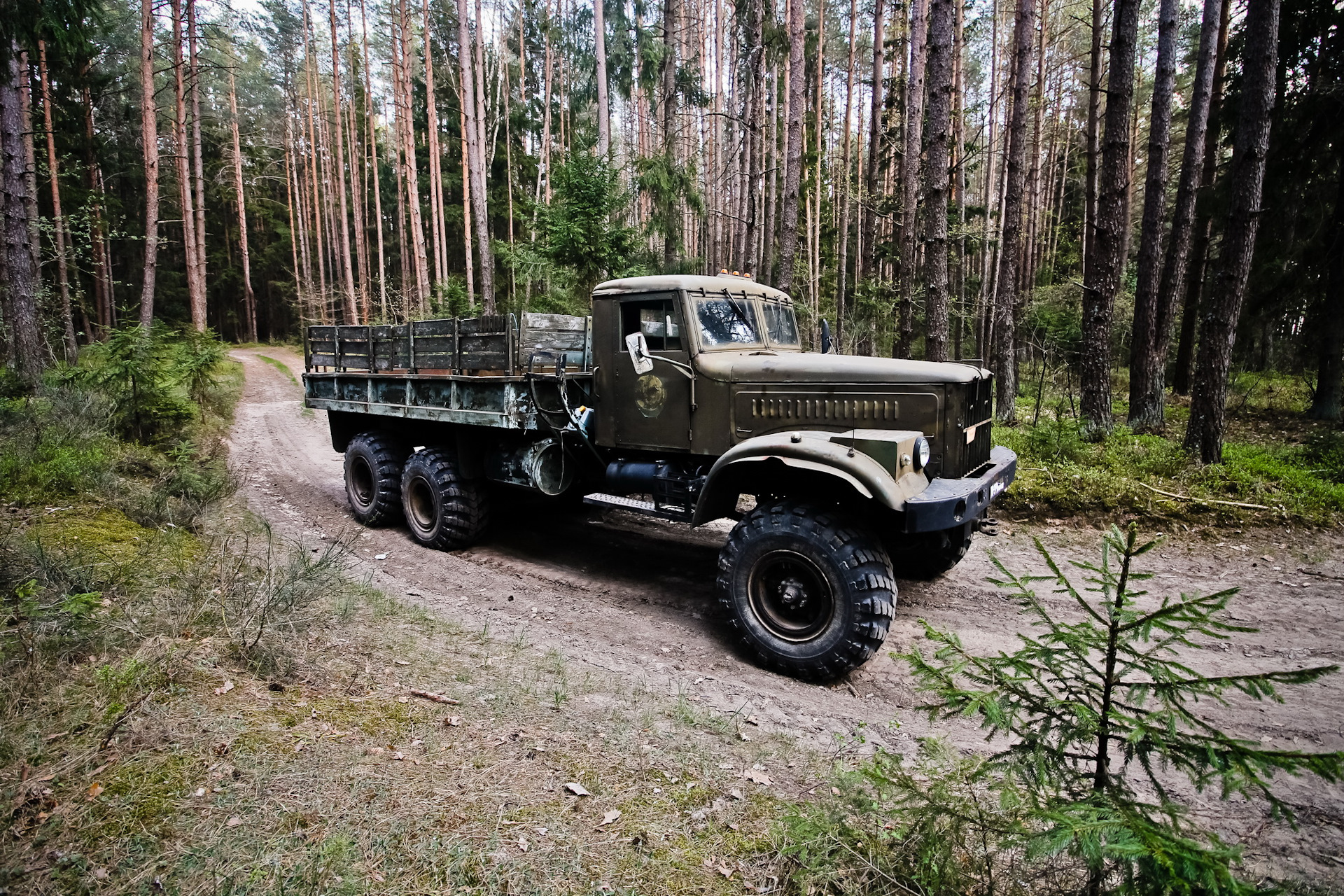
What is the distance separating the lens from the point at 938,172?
8.85m

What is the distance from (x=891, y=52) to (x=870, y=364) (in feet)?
53.7

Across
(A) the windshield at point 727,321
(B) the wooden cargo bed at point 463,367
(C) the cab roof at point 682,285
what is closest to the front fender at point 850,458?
(A) the windshield at point 727,321

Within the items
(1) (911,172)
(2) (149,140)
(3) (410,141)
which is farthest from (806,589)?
(3) (410,141)

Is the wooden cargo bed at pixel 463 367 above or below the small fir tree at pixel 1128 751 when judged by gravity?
above

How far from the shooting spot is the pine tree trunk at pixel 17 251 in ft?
28.6

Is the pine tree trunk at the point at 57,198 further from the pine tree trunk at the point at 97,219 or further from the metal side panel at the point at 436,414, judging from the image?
the metal side panel at the point at 436,414

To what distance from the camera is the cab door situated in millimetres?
5125

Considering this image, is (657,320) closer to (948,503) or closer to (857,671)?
(948,503)

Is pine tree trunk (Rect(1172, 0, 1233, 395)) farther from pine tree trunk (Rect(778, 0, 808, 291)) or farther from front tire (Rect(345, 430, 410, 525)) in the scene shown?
front tire (Rect(345, 430, 410, 525))

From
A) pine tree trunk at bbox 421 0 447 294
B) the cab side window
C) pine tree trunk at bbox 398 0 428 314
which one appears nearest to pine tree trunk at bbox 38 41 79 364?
pine tree trunk at bbox 398 0 428 314

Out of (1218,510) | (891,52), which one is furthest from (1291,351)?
(891,52)

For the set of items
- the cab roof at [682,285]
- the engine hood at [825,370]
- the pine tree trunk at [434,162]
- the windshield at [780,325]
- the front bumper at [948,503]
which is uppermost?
the pine tree trunk at [434,162]

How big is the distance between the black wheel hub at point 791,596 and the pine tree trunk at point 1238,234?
19.5ft

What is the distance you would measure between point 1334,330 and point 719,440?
10776mm
